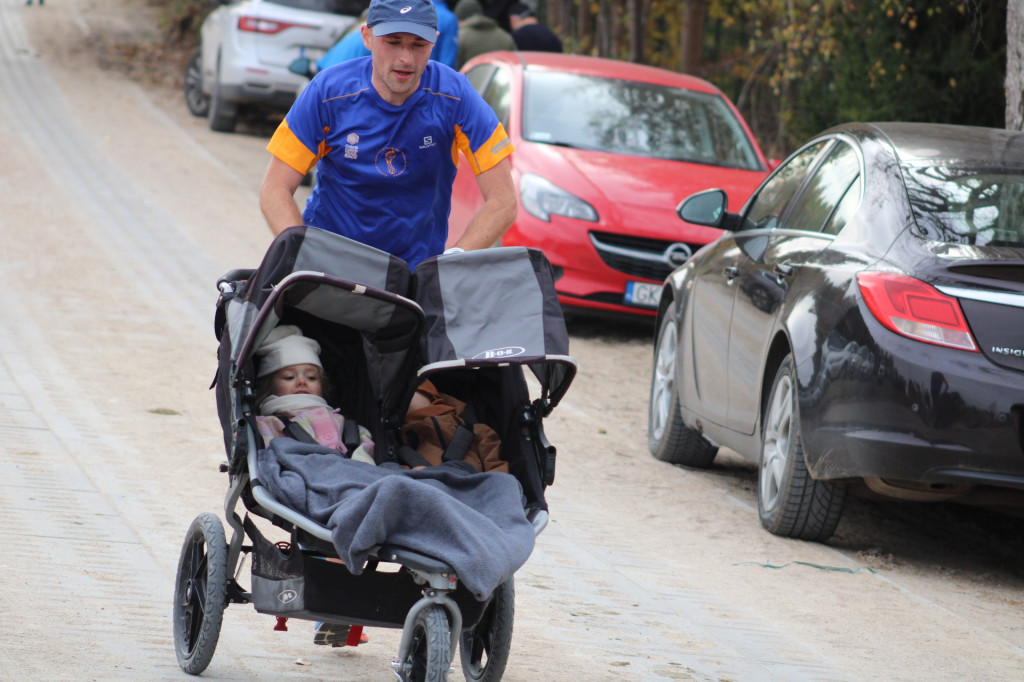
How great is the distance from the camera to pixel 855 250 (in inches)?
263

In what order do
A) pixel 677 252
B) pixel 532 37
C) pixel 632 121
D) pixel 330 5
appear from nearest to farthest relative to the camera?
pixel 677 252, pixel 632 121, pixel 532 37, pixel 330 5

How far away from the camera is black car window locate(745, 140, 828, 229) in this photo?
7.86 m

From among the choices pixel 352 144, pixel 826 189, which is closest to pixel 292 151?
pixel 352 144

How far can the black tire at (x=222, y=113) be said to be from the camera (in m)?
20.3

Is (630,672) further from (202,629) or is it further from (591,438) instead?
(591,438)

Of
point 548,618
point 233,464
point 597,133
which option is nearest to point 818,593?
point 548,618

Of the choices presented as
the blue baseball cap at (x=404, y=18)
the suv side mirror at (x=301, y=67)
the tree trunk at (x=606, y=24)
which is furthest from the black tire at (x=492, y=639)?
the tree trunk at (x=606, y=24)

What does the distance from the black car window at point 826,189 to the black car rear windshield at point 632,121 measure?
4.48 m

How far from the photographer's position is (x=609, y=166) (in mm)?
11688

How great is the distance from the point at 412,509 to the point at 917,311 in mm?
2893

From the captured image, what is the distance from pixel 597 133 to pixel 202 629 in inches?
322

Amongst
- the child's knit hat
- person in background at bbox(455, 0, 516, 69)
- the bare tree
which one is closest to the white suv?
person in background at bbox(455, 0, 516, 69)

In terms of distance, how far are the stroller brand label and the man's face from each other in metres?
1.02

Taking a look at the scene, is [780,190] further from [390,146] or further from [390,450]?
[390,450]
